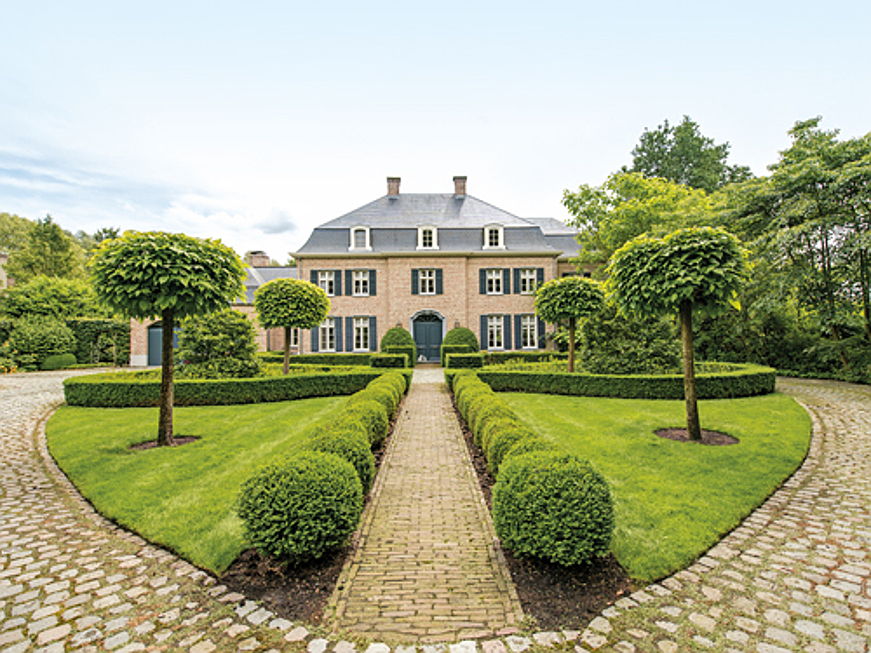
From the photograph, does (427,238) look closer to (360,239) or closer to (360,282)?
(360,239)

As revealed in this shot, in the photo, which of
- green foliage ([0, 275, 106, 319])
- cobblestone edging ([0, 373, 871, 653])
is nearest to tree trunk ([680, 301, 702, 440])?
cobblestone edging ([0, 373, 871, 653])

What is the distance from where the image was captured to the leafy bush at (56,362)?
20328 mm

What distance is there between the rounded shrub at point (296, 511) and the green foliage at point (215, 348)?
9.45 meters

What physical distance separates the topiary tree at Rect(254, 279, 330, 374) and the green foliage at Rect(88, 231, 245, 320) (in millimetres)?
7309

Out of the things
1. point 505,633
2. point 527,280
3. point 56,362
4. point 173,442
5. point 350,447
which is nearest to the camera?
point 505,633

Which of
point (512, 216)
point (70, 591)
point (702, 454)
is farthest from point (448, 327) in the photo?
point (70, 591)

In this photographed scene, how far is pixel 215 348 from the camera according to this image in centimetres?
1183

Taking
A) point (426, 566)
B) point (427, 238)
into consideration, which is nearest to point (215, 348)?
point (426, 566)

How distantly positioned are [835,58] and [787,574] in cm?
648

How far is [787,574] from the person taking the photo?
10.5ft

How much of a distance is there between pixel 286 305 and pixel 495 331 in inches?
463

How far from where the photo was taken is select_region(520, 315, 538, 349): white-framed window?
2234cm

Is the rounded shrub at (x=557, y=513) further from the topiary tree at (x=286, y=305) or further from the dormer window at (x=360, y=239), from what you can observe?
the dormer window at (x=360, y=239)

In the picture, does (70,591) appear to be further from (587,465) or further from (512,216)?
(512,216)
